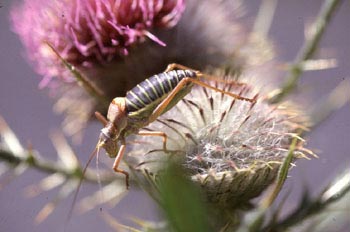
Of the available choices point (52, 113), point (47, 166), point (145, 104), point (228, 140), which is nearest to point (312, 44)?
point (228, 140)

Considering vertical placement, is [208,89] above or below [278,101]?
above

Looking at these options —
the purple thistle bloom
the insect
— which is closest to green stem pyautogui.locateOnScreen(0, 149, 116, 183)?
the insect

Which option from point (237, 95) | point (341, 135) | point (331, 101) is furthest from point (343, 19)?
point (237, 95)

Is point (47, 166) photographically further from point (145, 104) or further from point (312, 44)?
point (312, 44)

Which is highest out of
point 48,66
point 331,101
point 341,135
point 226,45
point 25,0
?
point 25,0

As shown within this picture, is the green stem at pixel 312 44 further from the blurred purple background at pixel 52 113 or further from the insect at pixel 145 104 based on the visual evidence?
the blurred purple background at pixel 52 113

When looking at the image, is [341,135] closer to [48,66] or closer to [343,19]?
[343,19]

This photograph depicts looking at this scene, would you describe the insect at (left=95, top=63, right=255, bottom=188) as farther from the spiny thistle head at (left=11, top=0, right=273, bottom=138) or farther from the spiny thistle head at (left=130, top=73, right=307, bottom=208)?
the spiny thistle head at (left=11, top=0, right=273, bottom=138)
